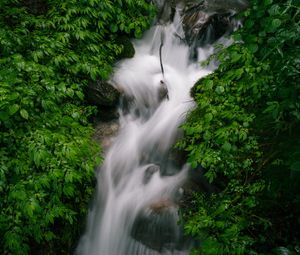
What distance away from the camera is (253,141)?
3.70 meters

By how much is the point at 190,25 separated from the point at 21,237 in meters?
5.02

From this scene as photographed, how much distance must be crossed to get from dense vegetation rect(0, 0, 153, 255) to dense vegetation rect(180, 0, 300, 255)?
1305mm

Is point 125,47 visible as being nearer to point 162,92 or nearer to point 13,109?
point 162,92

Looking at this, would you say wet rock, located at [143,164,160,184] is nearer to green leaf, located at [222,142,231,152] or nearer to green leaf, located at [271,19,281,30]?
green leaf, located at [222,142,231,152]

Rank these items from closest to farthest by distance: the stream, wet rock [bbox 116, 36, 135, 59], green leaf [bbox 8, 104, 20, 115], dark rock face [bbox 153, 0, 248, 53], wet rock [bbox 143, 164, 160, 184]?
1. green leaf [bbox 8, 104, 20, 115]
2. the stream
3. wet rock [bbox 143, 164, 160, 184]
4. wet rock [bbox 116, 36, 135, 59]
5. dark rock face [bbox 153, 0, 248, 53]

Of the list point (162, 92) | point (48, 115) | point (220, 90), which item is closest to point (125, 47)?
point (162, 92)

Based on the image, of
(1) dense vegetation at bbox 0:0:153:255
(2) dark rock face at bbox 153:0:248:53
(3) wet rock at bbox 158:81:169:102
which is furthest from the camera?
(2) dark rock face at bbox 153:0:248:53

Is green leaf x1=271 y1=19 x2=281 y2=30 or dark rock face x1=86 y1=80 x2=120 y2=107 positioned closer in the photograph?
green leaf x1=271 y1=19 x2=281 y2=30

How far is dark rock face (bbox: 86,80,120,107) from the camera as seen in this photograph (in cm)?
506

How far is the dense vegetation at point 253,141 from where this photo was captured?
2.17m

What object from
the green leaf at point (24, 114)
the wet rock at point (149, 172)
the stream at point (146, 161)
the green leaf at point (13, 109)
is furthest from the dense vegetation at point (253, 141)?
the green leaf at point (13, 109)

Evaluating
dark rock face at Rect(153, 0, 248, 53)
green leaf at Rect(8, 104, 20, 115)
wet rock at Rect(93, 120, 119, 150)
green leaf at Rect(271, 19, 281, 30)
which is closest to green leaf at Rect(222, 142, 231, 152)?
green leaf at Rect(271, 19, 281, 30)

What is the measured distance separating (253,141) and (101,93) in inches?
92.6

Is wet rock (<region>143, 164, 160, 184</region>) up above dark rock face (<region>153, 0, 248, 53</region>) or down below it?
below
